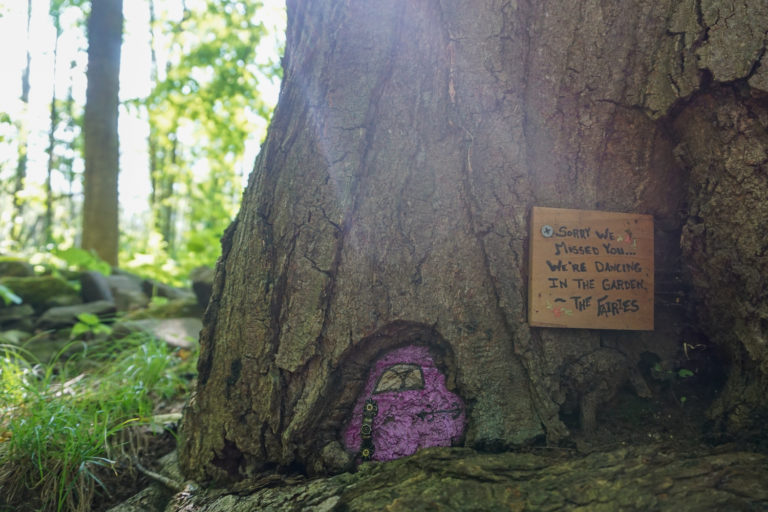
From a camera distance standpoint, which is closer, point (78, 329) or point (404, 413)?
point (404, 413)

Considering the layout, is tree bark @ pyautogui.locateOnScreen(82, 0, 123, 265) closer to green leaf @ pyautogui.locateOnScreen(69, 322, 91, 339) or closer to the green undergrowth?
green leaf @ pyautogui.locateOnScreen(69, 322, 91, 339)

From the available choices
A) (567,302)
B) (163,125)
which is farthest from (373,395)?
(163,125)

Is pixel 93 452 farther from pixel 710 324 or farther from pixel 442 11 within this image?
pixel 710 324

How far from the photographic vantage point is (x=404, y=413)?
1.80 meters

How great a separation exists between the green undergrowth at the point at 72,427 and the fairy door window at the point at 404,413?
1.26 meters

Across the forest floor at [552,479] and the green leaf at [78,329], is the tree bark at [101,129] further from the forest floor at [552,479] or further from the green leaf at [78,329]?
the forest floor at [552,479]

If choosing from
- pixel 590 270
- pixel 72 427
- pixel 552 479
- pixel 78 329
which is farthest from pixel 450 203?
pixel 78 329

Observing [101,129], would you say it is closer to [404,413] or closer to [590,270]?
[404,413]

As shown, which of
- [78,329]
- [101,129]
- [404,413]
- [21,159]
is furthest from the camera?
[21,159]

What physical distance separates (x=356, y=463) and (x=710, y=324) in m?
1.36

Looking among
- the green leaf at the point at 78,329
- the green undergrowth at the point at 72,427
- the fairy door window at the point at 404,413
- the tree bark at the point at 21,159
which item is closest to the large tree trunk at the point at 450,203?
the fairy door window at the point at 404,413

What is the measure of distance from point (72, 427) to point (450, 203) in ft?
6.67

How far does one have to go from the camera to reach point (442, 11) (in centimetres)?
189

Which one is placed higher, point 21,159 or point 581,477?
point 21,159
